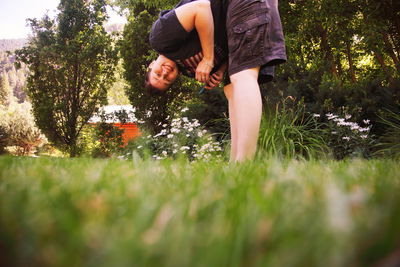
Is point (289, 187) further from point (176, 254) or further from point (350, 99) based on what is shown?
point (350, 99)

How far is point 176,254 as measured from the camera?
0.32 metres

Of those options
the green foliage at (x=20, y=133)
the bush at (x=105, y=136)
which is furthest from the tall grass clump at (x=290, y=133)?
the green foliage at (x=20, y=133)

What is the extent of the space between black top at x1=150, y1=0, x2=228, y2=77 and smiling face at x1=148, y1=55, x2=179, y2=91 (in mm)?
100

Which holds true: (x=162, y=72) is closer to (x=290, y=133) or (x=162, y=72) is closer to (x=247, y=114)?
(x=247, y=114)

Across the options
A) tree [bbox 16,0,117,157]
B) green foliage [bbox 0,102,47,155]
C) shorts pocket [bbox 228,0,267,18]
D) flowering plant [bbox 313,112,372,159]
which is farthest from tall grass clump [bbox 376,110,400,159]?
green foliage [bbox 0,102,47,155]

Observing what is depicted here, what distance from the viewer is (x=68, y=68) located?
7.90m

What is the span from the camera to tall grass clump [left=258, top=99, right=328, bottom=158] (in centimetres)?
365

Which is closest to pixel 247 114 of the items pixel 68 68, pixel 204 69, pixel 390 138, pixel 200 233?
pixel 204 69

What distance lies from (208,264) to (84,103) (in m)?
8.53

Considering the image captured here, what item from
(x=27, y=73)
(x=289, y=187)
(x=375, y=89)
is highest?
(x=27, y=73)

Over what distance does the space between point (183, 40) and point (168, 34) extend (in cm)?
13

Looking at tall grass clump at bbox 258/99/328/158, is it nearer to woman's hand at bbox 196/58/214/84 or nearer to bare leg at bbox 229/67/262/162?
Answer: woman's hand at bbox 196/58/214/84

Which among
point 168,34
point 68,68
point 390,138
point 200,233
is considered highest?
point 68,68

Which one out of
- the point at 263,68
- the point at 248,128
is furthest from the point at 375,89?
the point at 248,128
